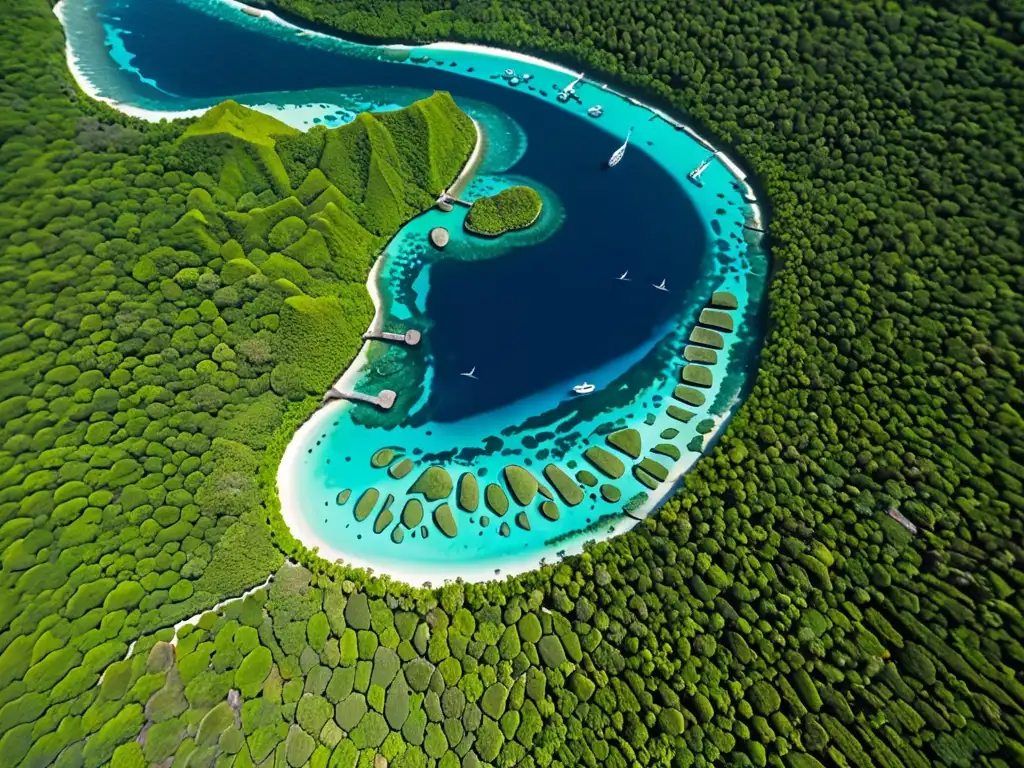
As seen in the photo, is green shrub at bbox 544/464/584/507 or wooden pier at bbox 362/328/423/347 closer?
green shrub at bbox 544/464/584/507

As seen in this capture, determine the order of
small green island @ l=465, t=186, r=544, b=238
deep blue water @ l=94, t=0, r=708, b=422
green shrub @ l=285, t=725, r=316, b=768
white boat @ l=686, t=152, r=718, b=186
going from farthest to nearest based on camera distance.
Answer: white boat @ l=686, t=152, r=718, b=186
small green island @ l=465, t=186, r=544, b=238
deep blue water @ l=94, t=0, r=708, b=422
green shrub @ l=285, t=725, r=316, b=768

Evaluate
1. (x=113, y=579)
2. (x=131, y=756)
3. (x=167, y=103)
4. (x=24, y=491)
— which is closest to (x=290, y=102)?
(x=167, y=103)

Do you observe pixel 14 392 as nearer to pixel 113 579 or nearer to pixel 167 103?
pixel 113 579

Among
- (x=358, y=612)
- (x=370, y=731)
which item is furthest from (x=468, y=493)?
(x=370, y=731)

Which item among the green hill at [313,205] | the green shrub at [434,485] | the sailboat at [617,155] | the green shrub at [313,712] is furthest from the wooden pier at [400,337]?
the sailboat at [617,155]

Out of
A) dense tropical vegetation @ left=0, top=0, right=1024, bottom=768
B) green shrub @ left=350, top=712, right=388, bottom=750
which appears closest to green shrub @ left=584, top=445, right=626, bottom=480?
dense tropical vegetation @ left=0, top=0, right=1024, bottom=768

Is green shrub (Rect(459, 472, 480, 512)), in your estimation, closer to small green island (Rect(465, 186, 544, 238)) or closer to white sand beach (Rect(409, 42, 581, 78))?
small green island (Rect(465, 186, 544, 238))

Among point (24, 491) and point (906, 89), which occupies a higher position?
point (906, 89)
